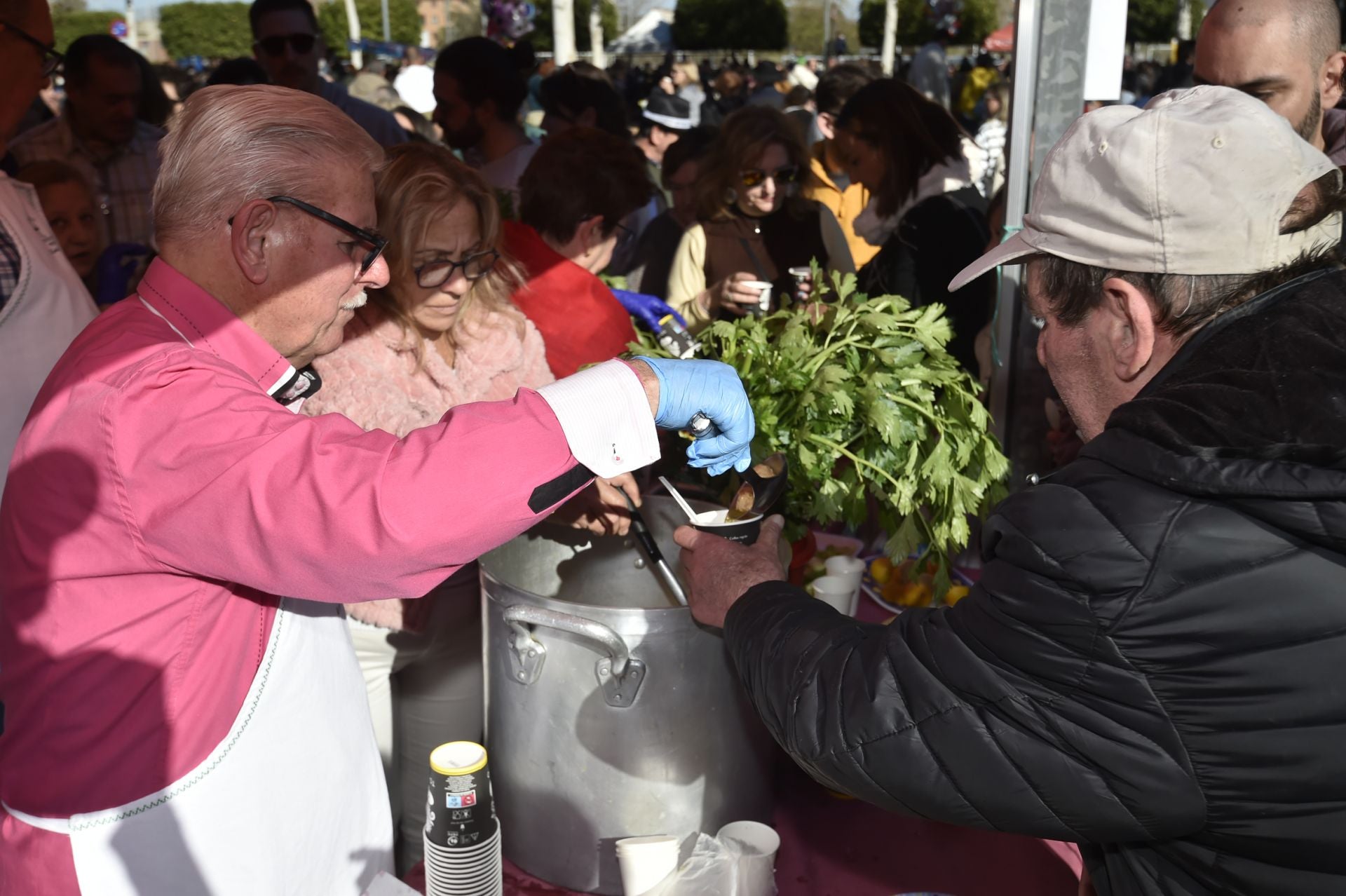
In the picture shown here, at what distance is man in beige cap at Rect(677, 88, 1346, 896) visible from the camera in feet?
3.53

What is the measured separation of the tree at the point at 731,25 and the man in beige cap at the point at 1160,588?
148 ft

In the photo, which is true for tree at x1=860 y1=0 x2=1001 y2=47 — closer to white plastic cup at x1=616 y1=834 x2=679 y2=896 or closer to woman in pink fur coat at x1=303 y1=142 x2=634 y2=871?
woman in pink fur coat at x1=303 y1=142 x2=634 y2=871

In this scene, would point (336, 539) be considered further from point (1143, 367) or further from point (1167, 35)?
point (1167, 35)

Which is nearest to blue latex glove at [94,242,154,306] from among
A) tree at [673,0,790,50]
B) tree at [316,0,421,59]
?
tree at [673,0,790,50]

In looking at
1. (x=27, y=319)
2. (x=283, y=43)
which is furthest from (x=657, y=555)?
(x=283, y=43)

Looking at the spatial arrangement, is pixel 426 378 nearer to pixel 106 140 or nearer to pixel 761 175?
pixel 761 175

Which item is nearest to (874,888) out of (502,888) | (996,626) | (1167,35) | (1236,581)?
(502,888)

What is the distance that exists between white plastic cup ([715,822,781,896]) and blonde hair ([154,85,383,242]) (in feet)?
3.59

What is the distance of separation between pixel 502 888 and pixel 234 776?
44cm

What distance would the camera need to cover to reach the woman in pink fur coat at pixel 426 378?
2.31 metres

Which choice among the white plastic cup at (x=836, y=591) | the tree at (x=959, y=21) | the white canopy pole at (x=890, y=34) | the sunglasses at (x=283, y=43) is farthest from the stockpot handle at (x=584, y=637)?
the tree at (x=959, y=21)

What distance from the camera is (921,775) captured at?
1229 millimetres

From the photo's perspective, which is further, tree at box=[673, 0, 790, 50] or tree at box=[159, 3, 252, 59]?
tree at box=[159, 3, 252, 59]

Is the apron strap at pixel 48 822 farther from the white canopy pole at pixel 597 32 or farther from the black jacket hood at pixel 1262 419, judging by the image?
the white canopy pole at pixel 597 32
